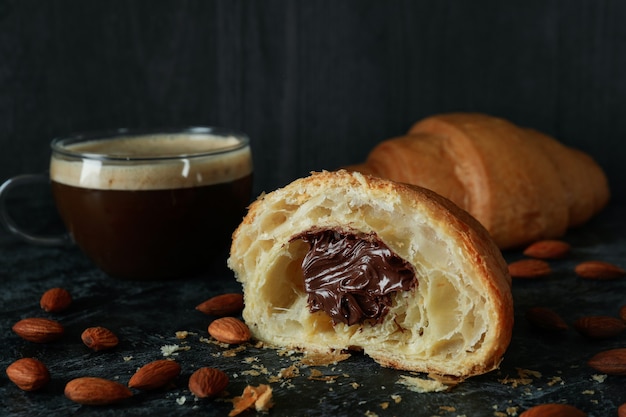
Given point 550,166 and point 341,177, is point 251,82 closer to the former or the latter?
point 550,166

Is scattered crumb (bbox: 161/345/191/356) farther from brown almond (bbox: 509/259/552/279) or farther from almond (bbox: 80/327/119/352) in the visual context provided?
brown almond (bbox: 509/259/552/279)

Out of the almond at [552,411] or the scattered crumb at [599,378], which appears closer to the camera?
the almond at [552,411]

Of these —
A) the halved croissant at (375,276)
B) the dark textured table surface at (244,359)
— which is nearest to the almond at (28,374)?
the dark textured table surface at (244,359)

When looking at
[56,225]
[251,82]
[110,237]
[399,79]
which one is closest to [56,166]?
[110,237]

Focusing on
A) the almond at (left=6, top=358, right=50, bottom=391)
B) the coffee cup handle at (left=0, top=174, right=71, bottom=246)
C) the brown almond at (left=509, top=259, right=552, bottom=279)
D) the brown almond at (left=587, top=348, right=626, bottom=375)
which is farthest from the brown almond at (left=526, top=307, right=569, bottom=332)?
the coffee cup handle at (left=0, top=174, right=71, bottom=246)

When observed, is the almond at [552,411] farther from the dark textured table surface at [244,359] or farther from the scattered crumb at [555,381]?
the scattered crumb at [555,381]

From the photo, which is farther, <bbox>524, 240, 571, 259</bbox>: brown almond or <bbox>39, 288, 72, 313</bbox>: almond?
<bbox>524, 240, 571, 259</bbox>: brown almond
